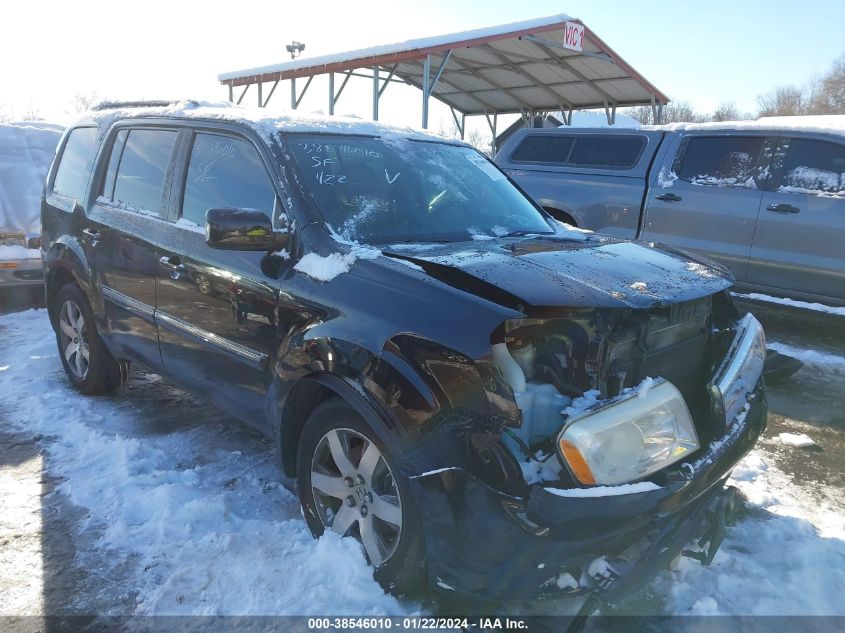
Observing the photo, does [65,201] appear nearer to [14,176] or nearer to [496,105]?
[14,176]

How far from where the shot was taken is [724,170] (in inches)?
244

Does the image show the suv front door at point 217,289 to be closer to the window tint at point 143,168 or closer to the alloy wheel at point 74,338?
the window tint at point 143,168

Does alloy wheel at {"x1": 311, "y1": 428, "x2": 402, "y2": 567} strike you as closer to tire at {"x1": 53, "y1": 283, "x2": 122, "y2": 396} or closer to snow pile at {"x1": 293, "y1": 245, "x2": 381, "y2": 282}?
snow pile at {"x1": 293, "y1": 245, "x2": 381, "y2": 282}

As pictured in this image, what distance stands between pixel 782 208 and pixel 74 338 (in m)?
5.96

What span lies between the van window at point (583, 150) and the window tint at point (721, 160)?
0.52 meters

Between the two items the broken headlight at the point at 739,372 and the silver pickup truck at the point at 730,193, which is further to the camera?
the silver pickup truck at the point at 730,193

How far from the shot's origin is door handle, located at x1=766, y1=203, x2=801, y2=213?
571cm

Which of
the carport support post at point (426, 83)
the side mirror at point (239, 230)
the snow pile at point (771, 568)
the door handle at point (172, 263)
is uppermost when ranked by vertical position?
the carport support post at point (426, 83)

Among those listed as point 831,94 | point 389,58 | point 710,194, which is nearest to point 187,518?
point 710,194

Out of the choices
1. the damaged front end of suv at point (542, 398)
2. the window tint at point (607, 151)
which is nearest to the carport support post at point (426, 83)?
the window tint at point (607, 151)

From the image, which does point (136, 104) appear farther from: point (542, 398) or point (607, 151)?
point (607, 151)

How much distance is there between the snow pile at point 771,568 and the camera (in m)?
2.42

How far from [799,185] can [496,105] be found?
13965mm

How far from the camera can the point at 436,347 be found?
207 centimetres
